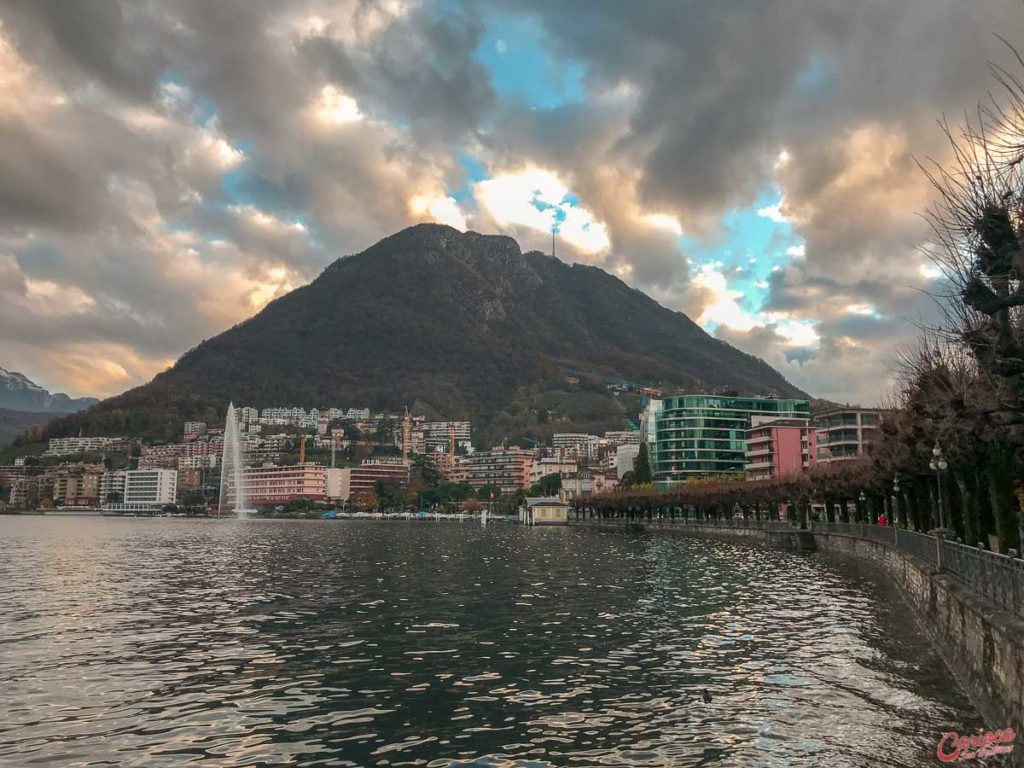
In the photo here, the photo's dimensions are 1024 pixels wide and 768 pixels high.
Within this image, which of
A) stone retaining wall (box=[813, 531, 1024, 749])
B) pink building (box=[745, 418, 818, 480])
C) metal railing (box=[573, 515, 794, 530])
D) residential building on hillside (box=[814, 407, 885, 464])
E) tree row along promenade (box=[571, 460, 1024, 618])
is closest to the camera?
stone retaining wall (box=[813, 531, 1024, 749])

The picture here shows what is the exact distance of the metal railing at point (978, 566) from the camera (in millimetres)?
16555

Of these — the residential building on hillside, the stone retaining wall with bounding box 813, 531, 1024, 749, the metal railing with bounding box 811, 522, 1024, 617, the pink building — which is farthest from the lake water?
the pink building

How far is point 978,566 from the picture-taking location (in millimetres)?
21406

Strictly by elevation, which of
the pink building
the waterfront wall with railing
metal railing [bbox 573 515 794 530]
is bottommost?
metal railing [bbox 573 515 794 530]

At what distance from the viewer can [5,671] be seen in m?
22.3

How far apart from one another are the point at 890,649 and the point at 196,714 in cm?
2222

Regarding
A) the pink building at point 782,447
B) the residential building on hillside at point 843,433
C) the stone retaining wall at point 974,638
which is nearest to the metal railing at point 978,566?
the stone retaining wall at point 974,638

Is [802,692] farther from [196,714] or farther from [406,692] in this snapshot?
[196,714]

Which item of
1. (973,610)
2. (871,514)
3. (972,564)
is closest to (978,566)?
(972,564)

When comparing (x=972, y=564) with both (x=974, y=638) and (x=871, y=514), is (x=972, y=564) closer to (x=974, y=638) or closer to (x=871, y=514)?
(x=974, y=638)

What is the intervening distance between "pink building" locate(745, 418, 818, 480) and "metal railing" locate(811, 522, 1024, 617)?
137m

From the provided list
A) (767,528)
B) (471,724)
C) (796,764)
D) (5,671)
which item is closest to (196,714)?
(471,724)

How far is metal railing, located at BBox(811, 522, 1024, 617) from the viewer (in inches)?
652

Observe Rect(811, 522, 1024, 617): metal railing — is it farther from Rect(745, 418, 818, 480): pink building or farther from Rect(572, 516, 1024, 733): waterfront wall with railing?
Rect(745, 418, 818, 480): pink building
